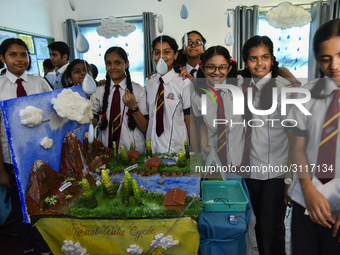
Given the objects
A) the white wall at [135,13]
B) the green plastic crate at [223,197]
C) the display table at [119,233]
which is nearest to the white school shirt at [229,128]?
the green plastic crate at [223,197]

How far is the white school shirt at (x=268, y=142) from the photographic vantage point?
1413 mm

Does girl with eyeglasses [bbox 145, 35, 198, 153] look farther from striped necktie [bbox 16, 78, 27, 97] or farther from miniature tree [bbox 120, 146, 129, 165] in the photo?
striped necktie [bbox 16, 78, 27, 97]

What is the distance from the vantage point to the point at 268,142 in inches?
56.5

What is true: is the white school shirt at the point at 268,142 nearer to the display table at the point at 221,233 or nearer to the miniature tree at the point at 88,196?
the display table at the point at 221,233

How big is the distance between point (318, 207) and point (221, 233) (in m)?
0.43

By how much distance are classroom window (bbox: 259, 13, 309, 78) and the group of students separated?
10.4 feet

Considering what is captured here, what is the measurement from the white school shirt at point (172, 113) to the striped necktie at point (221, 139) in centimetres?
37

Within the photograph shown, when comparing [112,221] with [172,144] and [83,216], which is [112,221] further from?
[172,144]

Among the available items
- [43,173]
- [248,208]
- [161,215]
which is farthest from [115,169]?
[248,208]

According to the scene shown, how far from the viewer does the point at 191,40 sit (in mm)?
2396

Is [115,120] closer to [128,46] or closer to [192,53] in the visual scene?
[192,53]

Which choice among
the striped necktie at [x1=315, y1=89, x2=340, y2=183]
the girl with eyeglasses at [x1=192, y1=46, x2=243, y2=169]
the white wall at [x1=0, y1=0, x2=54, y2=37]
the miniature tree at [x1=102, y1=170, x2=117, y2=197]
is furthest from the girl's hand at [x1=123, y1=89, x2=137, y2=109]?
the white wall at [x1=0, y1=0, x2=54, y2=37]

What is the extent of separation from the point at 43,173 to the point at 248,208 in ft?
3.51

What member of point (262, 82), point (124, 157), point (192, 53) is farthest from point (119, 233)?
point (192, 53)
